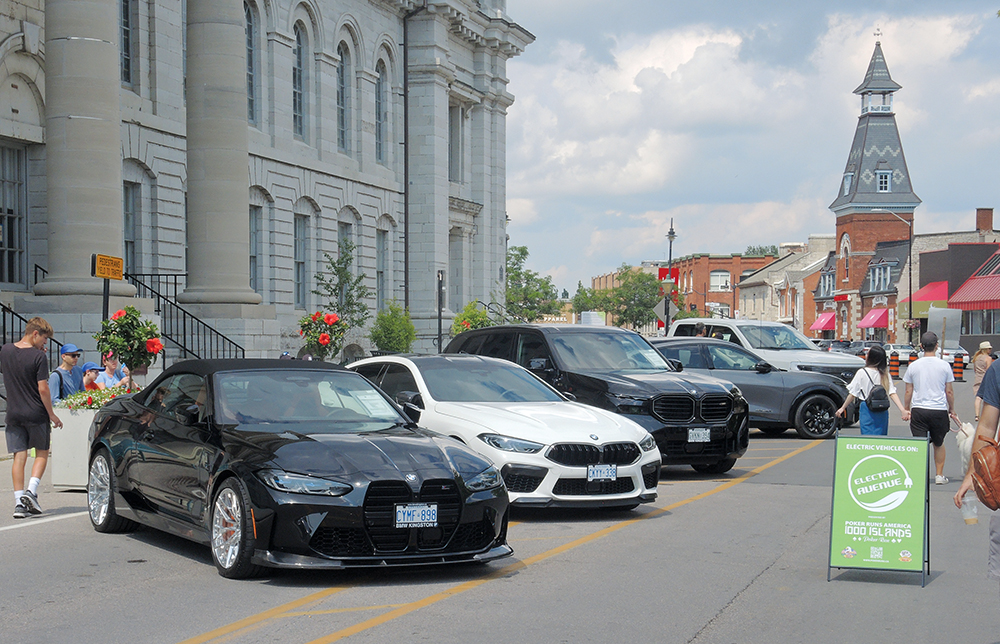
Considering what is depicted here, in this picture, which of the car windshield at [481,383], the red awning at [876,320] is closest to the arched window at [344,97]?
the car windshield at [481,383]

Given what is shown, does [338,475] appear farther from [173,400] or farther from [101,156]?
[101,156]

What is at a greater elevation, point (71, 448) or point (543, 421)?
point (543, 421)

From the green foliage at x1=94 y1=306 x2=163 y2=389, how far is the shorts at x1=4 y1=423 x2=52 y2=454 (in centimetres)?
486

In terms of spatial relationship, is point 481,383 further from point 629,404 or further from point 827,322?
point 827,322

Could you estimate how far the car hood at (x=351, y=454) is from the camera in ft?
25.5

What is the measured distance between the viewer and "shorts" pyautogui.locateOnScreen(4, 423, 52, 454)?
428 inches

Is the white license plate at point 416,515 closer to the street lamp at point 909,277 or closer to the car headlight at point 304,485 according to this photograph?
the car headlight at point 304,485

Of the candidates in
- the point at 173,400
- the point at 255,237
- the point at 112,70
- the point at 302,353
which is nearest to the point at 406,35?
the point at 255,237

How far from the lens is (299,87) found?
35.4 m

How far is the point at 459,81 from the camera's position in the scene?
44.9 m

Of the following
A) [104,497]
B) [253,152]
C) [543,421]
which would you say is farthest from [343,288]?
[104,497]

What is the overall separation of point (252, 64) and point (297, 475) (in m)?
26.9

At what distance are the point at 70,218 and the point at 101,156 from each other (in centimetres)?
132

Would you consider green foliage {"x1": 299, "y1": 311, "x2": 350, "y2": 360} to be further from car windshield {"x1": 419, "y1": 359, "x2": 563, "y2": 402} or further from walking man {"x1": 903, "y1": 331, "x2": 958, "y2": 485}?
walking man {"x1": 903, "y1": 331, "x2": 958, "y2": 485}
